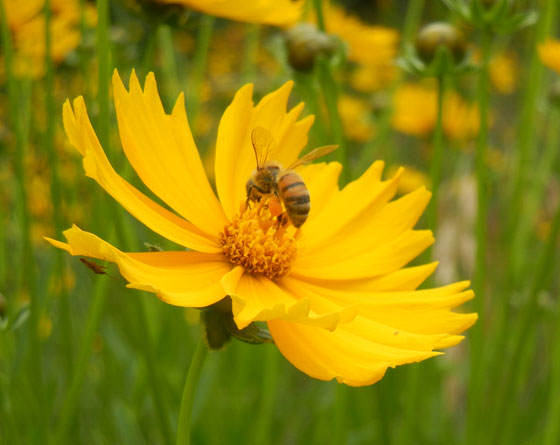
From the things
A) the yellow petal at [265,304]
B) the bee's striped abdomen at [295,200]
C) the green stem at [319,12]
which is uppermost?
the green stem at [319,12]

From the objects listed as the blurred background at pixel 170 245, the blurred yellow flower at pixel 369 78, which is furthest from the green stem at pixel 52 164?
the blurred yellow flower at pixel 369 78

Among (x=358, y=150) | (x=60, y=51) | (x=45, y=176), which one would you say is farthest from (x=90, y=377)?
Result: (x=358, y=150)

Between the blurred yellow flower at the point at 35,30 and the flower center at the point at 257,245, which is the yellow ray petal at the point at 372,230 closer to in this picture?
the flower center at the point at 257,245

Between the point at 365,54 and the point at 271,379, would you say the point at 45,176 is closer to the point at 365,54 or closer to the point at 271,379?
the point at 365,54

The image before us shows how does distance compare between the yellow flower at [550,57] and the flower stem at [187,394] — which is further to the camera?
the yellow flower at [550,57]

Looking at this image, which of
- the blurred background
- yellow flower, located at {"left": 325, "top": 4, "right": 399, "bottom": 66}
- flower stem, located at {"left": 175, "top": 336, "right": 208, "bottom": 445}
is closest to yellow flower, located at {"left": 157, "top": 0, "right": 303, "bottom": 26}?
the blurred background

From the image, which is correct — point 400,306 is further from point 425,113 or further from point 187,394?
point 425,113

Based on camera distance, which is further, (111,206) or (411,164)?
(411,164)

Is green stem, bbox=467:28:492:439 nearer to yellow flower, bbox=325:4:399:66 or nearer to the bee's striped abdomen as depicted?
the bee's striped abdomen
